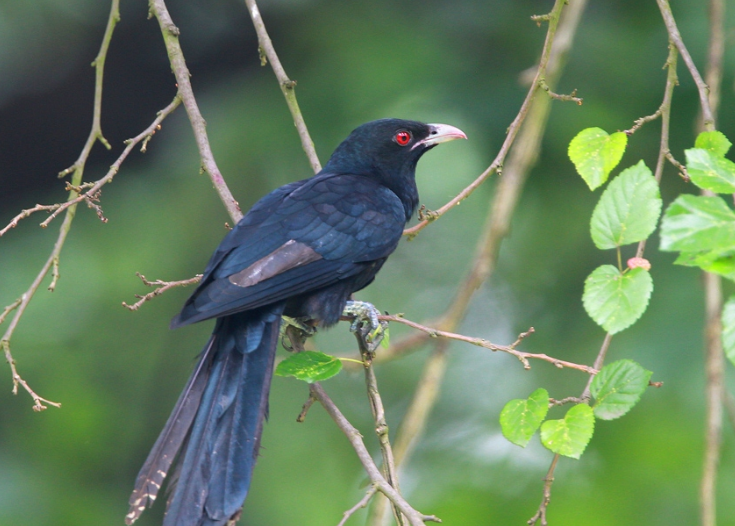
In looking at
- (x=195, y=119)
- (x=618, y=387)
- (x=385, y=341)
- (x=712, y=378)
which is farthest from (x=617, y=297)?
(x=195, y=119)

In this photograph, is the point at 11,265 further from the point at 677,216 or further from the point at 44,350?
the point at 677,216

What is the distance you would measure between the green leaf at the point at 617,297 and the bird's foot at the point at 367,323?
42.9 inches

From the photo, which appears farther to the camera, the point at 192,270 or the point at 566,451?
the point at 192,270

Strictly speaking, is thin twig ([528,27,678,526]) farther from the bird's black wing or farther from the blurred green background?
the blurred green background

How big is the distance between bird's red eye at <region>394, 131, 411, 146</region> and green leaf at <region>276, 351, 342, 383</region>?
1.73 meters

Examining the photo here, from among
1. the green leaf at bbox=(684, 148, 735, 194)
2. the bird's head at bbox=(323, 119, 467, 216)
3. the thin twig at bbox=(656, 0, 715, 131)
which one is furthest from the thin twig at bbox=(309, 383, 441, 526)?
→ the bird's head at bbox=(323, 119, 467, 216)

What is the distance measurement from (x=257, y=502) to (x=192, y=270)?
150 cm

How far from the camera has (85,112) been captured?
5.63m

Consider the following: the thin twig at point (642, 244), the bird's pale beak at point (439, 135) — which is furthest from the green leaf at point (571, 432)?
the bird's pale beak at point (439, 135)

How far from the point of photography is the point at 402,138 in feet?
12.2

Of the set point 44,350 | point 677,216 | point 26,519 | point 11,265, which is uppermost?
point 11,265

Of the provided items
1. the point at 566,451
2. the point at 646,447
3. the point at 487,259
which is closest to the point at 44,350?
the point at 487,259

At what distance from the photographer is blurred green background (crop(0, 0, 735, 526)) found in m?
4.51

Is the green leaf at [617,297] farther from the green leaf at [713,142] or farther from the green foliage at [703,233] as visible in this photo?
the green leaf at [713,142]
